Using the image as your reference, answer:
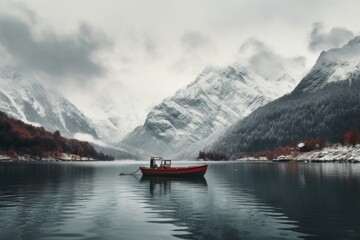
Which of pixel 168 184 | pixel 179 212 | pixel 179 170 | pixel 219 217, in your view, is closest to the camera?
pixel 219 217

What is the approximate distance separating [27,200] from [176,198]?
23.7 meters

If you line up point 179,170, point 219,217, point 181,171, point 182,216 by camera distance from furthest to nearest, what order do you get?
point 181,171 → point 179,170 → point 182,216 → point 219,217

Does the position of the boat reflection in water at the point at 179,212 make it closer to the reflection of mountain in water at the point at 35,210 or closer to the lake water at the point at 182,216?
the lake water at the point at 182,216

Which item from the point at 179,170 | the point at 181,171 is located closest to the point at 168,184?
the point at 179,170

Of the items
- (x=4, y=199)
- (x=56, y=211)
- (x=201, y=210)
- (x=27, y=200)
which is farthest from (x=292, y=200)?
(x=4, y=199)

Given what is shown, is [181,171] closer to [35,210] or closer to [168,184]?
[168,184]

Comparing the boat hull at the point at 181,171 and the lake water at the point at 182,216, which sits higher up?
the boat hull at the point at 181,171

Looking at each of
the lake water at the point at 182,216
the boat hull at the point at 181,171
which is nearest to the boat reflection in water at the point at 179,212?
the lake water at the point at 182,216

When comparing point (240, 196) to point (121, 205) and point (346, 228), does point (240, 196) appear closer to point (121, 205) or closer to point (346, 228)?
point (121, 205)

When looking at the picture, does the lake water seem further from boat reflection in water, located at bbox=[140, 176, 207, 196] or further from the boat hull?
the boat hull

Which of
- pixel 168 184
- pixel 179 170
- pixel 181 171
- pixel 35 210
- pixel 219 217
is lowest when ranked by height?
pixel 219 217

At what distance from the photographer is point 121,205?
2373 inches

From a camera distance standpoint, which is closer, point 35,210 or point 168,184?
point 35,210

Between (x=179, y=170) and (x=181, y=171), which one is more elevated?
(x=179, y=170)
